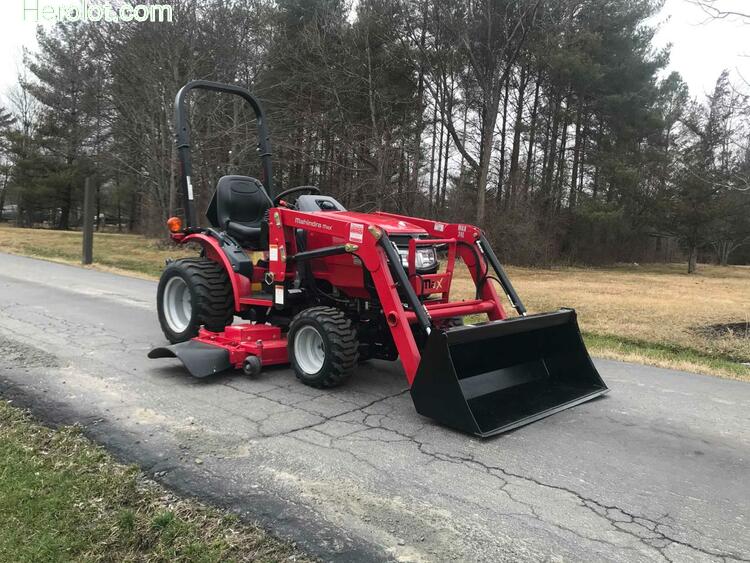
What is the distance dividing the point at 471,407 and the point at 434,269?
142cm

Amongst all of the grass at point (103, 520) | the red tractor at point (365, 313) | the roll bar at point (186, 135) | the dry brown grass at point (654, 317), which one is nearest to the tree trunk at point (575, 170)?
the dry brown grass at point (654, 317)

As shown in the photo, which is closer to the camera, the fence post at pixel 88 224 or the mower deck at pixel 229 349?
the mower deck at pixel 229 349

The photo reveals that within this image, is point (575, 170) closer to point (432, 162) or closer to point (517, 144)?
point (517, 144)

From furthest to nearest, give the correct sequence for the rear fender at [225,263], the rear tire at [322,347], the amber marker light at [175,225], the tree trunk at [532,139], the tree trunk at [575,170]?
the tree trunk at [575,170] → the tree trunk at [532,139] → the amber marker light at [175,225] → the rear fender at [225,263] → the rear tire at [322,347]

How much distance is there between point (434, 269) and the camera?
513 cm

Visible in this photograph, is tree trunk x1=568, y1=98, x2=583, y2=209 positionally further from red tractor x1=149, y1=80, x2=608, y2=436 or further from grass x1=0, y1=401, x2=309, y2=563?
grass x1=0, y1=401, x2=309, y2=563

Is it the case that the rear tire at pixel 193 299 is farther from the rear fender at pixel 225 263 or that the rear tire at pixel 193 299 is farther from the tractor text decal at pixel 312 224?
the tractor text decal at pixel 312 224

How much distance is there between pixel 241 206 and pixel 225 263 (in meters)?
0.77

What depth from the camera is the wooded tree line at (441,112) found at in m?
21.1

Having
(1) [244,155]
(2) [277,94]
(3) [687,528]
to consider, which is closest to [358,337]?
(3) [687,528]

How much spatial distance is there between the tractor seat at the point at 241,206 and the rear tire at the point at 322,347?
146 centimetres

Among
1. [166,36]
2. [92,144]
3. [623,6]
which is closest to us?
[166,36]

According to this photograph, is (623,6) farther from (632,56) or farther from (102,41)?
(102,41)

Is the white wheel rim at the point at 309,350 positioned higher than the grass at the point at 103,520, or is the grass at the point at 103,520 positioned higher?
the white wheel rim at the point at 309,350
